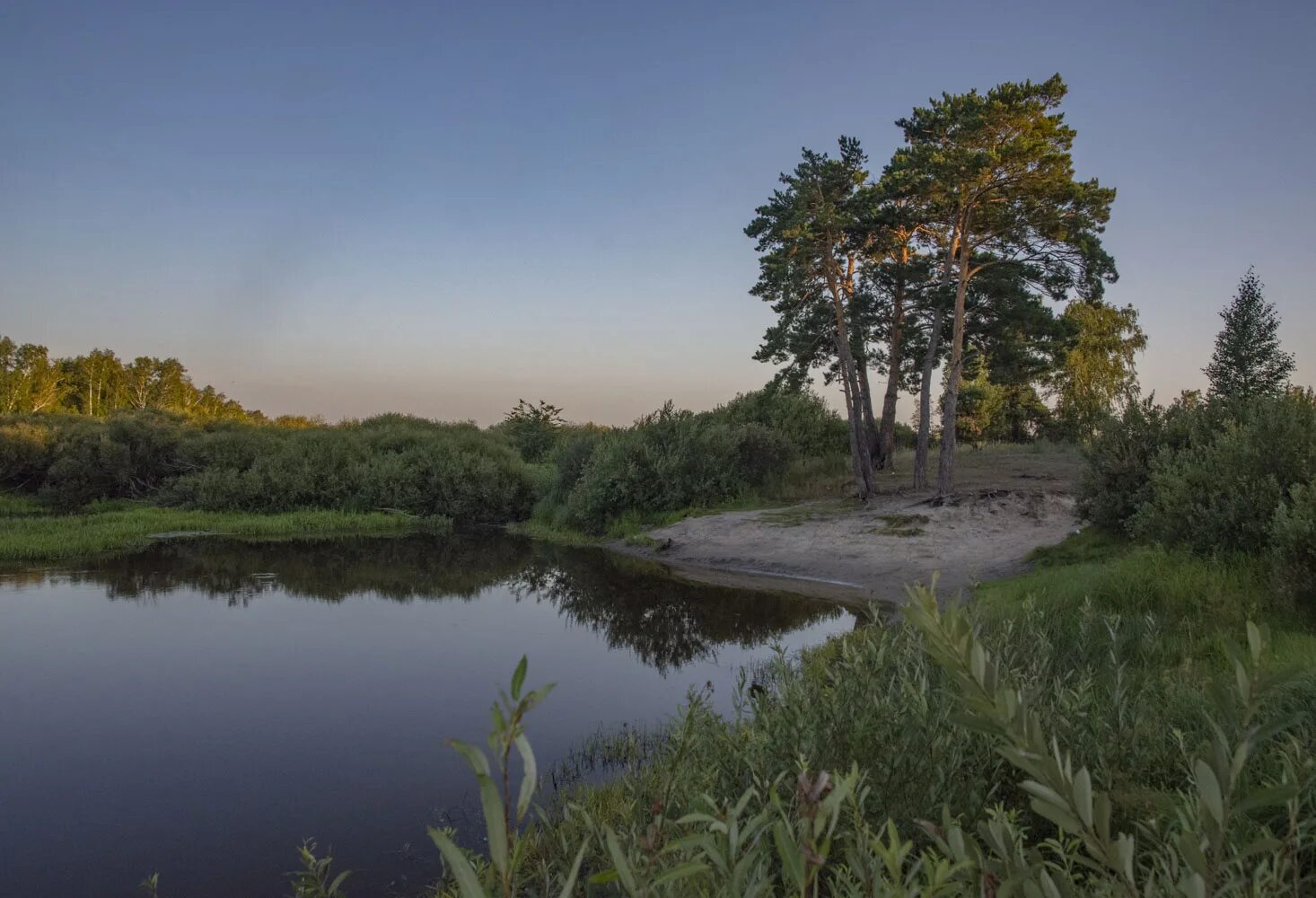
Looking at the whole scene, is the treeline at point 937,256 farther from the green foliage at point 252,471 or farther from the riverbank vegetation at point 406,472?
the green foliage at point 252,471

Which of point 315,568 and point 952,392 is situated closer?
point 315,568

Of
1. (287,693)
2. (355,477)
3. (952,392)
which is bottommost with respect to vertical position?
(287,693)

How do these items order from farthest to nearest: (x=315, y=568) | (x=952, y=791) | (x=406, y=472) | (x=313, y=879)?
(x=406, y=472) < (x=315, y=568) < (x=313, y=879) < (x=952, y=791)

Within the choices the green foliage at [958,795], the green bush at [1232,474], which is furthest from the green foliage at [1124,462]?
the green foliage at [958,795]

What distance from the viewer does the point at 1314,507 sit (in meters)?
6.72

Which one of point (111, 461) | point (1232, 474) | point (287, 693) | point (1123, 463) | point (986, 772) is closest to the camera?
point (986, 772)

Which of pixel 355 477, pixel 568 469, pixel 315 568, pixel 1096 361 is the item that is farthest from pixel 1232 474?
pixel 1096 361

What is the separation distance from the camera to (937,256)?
21750 mm

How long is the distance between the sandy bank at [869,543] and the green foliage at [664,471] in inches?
99.2

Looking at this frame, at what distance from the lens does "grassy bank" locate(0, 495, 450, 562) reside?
17.4 m

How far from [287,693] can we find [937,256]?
1978cm

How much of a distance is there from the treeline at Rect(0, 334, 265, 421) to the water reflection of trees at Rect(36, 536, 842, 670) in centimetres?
4066

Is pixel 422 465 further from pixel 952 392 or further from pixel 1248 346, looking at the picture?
pixel 1248 346

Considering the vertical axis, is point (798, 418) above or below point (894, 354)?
below
